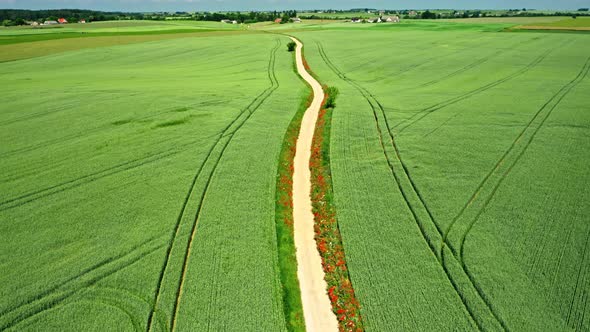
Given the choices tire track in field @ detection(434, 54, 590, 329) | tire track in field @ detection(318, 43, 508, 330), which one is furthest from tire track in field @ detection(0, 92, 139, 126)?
tire track in field @ detection(434, 54, 590, 329)

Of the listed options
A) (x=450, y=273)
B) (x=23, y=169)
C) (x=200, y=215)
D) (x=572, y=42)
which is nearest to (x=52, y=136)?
(x=23, y=169)

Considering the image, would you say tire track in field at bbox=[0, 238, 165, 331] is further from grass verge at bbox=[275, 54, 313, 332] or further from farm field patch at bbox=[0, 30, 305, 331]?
grass verge at bbox=[275, 54, 313, 332]

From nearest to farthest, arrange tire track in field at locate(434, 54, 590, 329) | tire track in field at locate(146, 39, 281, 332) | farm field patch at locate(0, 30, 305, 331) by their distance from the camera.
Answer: farm field patch at locate(0, 30, 305, 331)
tire track in field at locate(146, 39, 281, 332)
tire track in field at locate(434, 54, 590, 329)

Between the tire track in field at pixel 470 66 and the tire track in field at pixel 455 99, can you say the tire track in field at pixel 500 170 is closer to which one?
the tire track in field at pixel 455 99

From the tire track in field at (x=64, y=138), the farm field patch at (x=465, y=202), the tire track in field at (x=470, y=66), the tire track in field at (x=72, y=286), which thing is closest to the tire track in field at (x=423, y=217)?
the farm field patch at (x=465, y=202)

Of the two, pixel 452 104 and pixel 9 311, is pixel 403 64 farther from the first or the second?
pixel 9 311

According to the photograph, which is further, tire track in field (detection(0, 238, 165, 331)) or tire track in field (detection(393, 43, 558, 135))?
tire track in field (detection(393, 43, 558, 135))

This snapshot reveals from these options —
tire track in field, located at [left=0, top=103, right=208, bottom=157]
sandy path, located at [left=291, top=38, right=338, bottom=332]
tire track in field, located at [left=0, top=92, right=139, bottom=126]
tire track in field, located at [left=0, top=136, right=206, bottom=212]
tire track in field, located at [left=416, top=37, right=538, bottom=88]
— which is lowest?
sandy path, located at [left=291, top=38, right=338, bottom=332]
